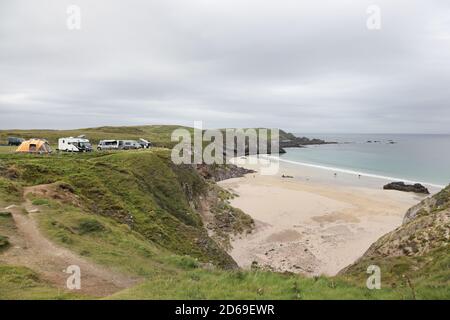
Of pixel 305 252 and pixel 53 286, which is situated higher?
pixel 53 286

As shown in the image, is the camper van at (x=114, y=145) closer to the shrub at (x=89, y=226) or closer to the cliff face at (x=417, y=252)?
the shrub at (x=89, y=226)

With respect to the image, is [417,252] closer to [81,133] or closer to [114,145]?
[114,145]

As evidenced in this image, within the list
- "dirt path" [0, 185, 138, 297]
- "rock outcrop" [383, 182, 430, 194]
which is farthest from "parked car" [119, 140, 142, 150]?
"rock outcrop" [383, 182, 430, 194]

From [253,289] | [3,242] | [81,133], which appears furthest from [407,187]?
[81,133]

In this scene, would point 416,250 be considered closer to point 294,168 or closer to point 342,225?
point 342,225

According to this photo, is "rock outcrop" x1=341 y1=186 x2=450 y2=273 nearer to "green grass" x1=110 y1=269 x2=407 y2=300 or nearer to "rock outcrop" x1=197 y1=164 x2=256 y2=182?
"green grass" x1=110 y1=269 x2=407 y2=300

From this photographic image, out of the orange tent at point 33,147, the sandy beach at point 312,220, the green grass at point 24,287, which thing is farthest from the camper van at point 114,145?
the green grass at point 24,287
